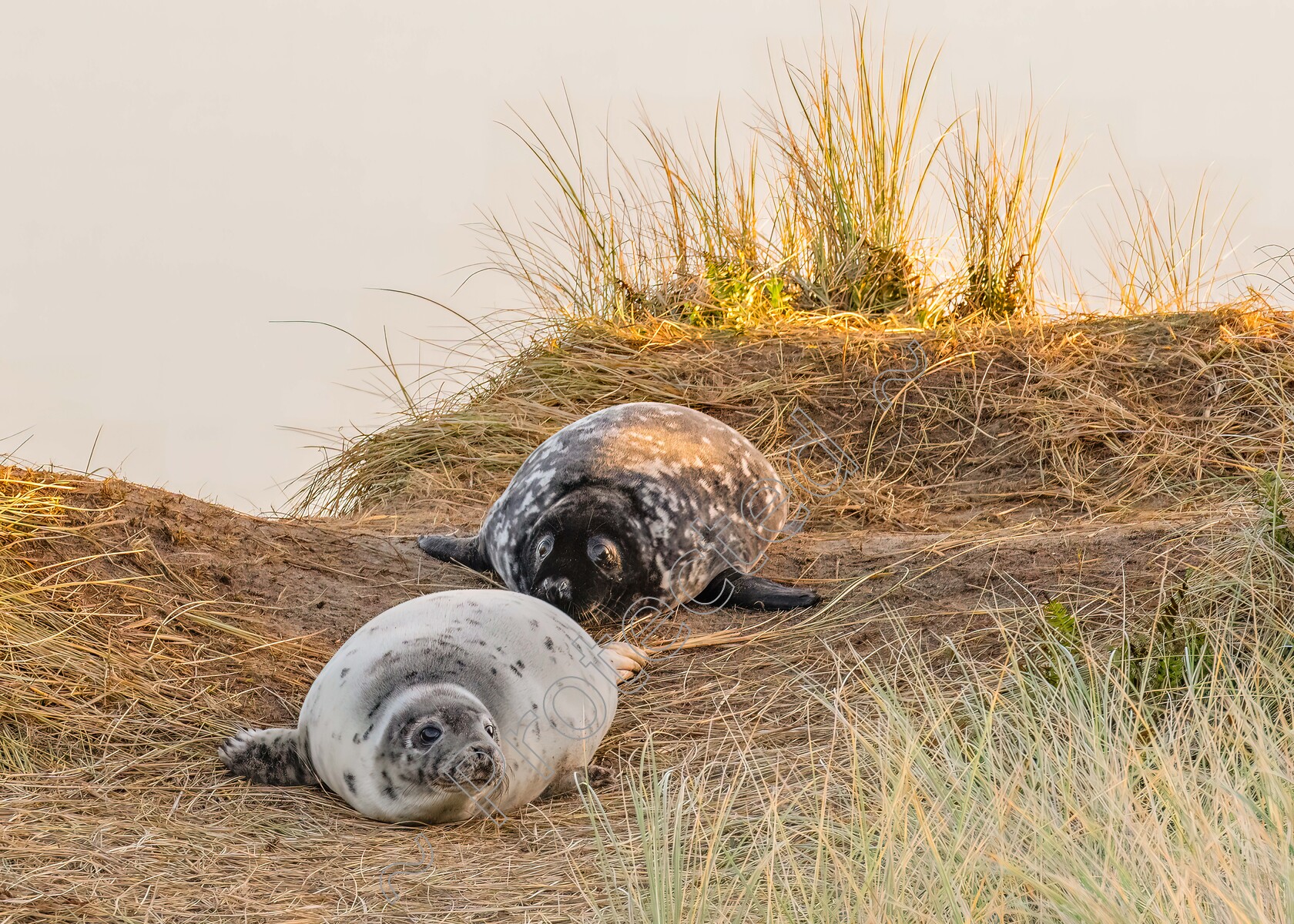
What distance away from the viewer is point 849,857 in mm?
2266

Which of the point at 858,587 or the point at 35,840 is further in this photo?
the point at 858,587

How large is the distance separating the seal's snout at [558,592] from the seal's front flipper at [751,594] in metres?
0.59

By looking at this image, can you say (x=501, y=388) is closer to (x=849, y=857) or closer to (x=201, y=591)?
(x=201, y=591)

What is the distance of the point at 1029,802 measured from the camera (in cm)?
229

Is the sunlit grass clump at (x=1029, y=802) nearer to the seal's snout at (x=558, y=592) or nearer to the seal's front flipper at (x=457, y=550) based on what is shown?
the seal's snout at (x=558, y=592)

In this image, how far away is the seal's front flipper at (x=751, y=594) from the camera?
420cm

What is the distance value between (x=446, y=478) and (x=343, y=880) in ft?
14.7

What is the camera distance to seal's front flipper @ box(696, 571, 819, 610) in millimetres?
4199

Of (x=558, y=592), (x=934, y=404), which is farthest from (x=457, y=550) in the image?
(x=934, y=404)

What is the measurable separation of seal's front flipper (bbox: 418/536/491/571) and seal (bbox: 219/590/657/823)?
4.29ft

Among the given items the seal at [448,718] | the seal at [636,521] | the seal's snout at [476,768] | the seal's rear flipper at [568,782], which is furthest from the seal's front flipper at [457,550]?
the seal's snout at [476,768]

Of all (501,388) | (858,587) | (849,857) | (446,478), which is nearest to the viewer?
(849,857)

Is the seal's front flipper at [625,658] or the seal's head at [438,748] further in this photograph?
the seal's front flipper at [625,658]

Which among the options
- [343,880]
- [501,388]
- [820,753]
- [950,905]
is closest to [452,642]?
[343,880]
